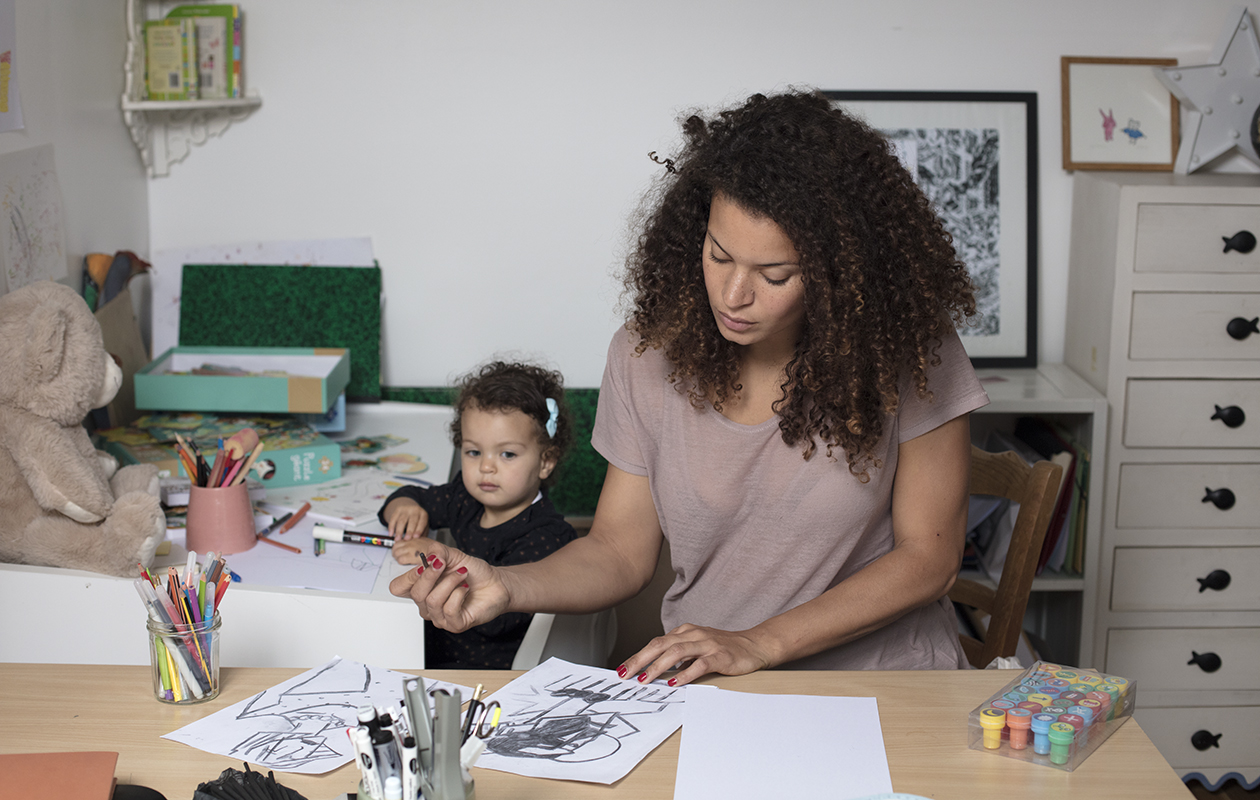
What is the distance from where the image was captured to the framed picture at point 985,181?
7.31 feet

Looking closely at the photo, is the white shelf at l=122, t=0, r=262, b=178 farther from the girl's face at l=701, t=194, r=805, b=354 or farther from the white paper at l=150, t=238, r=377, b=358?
the girl's face at l=701, t=194, r=805, b=354

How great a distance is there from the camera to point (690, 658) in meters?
0.99

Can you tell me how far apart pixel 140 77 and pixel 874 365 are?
5.55 ft

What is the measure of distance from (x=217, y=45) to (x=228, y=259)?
1.43 ft

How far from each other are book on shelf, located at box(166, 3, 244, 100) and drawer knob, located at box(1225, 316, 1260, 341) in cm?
200

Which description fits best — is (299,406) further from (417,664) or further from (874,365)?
(874,365)

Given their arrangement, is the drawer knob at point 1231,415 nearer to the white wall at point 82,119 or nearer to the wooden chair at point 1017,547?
the wooden chair at point 1017,547

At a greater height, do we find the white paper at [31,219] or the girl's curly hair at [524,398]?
the white paper at [31,219]

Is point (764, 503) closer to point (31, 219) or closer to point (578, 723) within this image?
point (578, 723)

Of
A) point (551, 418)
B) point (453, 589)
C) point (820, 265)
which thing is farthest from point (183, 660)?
point (551, 418)

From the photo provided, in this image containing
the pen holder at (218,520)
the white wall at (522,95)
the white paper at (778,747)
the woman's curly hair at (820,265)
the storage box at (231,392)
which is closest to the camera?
the white paper at (778,747)

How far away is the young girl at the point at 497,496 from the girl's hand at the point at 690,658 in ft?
1.71

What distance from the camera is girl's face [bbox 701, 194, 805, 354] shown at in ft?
3.36

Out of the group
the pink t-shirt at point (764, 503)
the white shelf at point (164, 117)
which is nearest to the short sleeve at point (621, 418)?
the pink t-shirt at point (764, 503)
